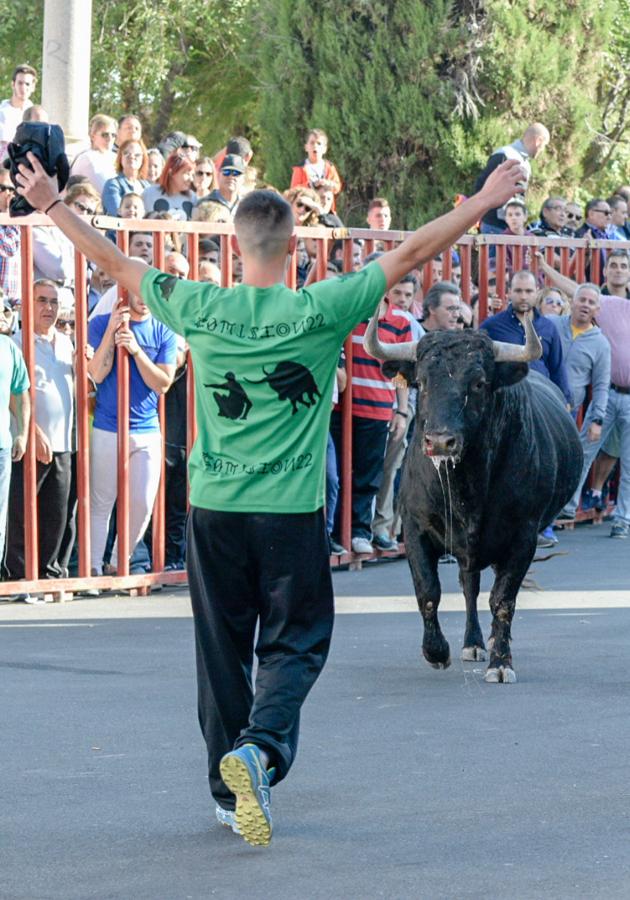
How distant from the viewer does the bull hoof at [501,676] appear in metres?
9.30

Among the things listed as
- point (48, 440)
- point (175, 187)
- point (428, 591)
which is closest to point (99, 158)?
point (175, 187)

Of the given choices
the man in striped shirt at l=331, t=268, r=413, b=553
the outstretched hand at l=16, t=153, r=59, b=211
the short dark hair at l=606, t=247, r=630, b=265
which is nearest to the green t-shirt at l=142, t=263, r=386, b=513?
the outstretched hand at l=16, t=153, r=59, b=211

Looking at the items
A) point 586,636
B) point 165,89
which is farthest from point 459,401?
point 165,89

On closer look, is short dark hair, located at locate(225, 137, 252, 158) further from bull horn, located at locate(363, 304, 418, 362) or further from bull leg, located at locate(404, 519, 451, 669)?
bull leg, located at locate(404, 519, 451, 669)

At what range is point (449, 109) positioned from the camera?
24531 mm

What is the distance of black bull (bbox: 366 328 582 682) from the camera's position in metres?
9.25

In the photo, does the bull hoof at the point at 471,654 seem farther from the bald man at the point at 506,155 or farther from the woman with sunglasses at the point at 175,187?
the bald man at the point at 506,155

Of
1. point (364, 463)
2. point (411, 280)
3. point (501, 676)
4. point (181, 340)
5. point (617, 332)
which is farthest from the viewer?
point (617, 332)

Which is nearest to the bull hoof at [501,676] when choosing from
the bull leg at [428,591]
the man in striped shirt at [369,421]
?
the bull leg at [428,591]

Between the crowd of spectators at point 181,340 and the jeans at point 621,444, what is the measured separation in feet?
0.04

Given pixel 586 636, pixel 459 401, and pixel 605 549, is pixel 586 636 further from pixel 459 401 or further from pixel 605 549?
pixel 605 549

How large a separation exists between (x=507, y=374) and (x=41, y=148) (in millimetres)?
3759

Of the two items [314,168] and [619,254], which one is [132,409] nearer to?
[314,168]

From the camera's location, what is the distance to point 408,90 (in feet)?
80.2
